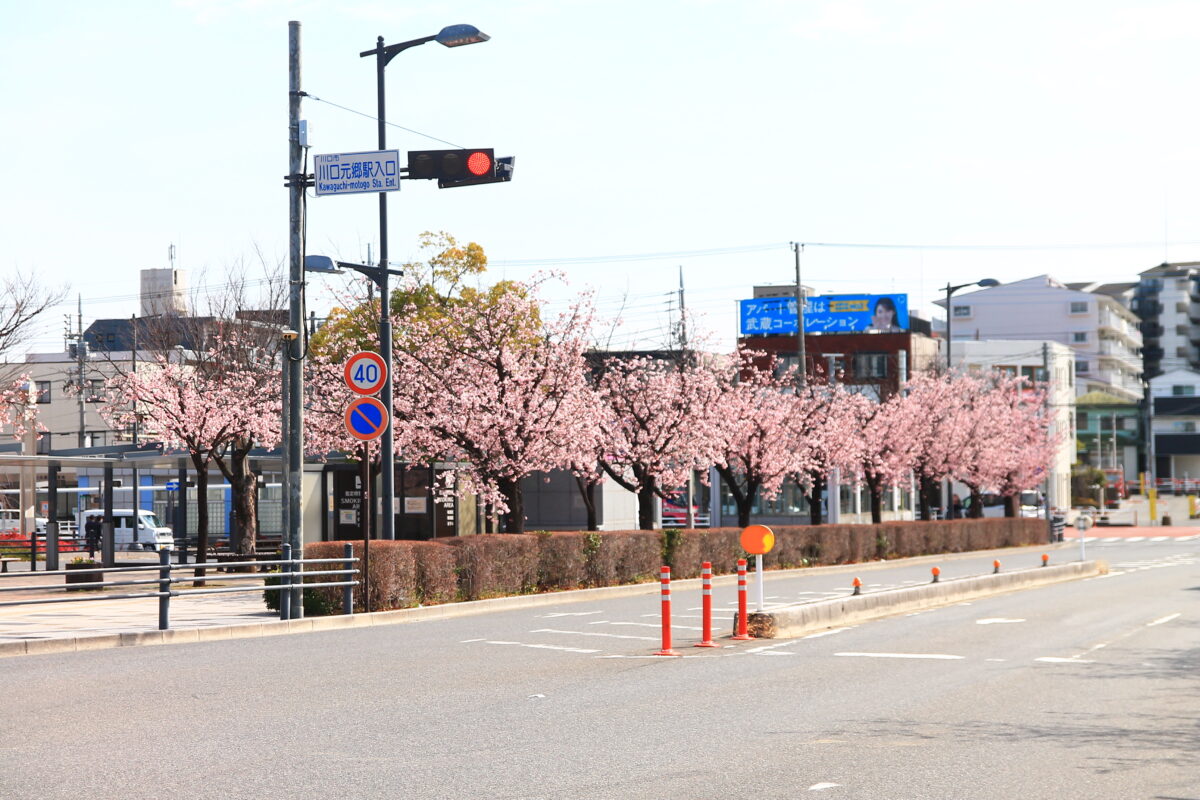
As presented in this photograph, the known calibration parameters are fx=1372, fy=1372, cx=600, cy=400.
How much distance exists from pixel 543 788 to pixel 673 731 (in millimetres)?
2545

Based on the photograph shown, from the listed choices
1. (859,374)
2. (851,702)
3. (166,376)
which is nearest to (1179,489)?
(859,374)

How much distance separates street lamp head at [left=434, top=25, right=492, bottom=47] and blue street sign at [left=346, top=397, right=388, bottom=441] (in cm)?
632

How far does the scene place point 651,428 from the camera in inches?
1506

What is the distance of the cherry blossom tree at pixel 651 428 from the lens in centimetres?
3803

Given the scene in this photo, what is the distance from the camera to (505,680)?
1405 cm

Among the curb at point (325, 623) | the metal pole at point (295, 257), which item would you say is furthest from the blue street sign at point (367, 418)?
the curb at point (325, 623)

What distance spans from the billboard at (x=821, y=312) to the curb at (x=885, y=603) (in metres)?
52.1

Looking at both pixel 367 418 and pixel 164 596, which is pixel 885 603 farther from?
pixel 164 596

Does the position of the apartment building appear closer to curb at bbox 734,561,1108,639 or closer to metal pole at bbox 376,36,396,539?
Result: curb at bbox 734,561,1108,639

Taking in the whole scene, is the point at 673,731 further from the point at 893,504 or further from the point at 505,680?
the point at 893,504

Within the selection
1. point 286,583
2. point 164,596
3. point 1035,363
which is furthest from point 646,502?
point 1035,363

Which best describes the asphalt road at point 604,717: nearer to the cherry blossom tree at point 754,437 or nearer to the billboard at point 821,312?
the cherry blossom tree at point 754,437

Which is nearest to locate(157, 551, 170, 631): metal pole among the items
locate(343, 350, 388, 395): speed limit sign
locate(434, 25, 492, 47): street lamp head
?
locate(343, 350, 388, 395): speed limit sign

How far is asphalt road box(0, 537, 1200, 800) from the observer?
8.77 metres
